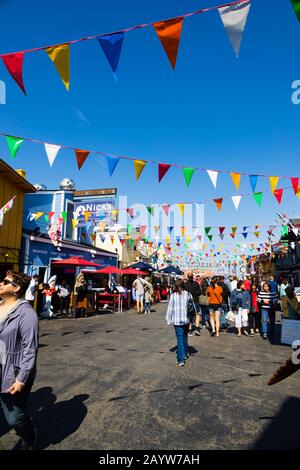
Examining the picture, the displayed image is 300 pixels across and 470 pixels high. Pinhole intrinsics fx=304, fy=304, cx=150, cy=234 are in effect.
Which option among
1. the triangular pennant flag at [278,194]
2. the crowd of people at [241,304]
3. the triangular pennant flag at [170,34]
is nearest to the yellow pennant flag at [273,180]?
the triangular pennant flag at [278,194]

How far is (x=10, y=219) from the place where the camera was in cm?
1477

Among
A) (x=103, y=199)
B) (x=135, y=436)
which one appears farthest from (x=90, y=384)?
(x=103, y=199)

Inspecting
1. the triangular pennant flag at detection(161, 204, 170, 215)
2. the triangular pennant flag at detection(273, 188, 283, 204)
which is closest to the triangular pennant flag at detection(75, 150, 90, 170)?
the triangular pennant flag at detection(161, 204, 170, 215)

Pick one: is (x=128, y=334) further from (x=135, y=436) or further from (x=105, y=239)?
(x=105, y=239)

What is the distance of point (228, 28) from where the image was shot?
4613 millimetres

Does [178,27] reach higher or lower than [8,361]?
higher

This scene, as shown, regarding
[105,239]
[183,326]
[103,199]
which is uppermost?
[103,199]

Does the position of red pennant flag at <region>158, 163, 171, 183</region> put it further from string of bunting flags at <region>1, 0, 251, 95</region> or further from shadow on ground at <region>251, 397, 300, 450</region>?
shadow on ground at <region>251, 397, 300, 450</region>

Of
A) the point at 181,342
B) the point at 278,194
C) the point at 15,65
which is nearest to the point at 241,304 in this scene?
the point at 181,342

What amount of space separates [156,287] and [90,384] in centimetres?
2182

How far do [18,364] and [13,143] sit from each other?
6858mm

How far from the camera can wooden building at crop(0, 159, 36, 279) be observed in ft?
46.5

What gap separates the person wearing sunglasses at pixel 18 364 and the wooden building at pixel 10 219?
12117 mm
